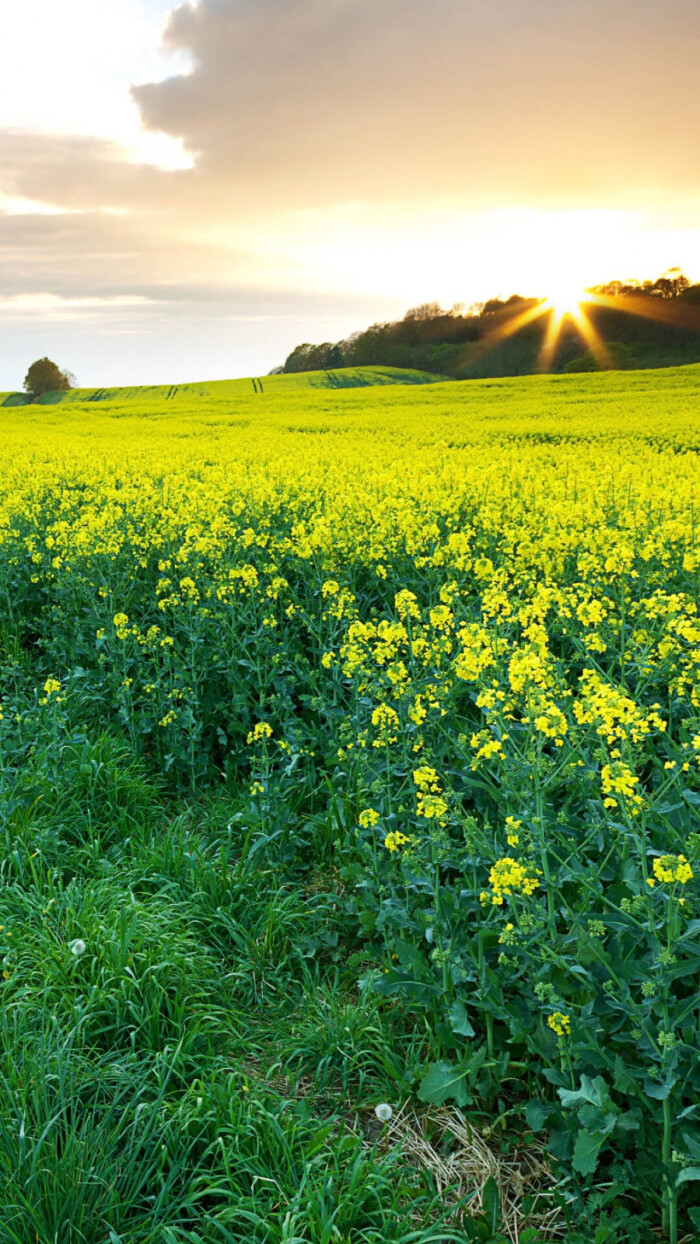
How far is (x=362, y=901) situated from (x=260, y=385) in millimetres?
50646

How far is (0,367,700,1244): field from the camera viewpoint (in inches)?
89.0

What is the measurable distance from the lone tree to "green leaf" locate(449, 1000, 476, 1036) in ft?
262

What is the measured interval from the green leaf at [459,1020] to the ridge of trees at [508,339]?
170 feet

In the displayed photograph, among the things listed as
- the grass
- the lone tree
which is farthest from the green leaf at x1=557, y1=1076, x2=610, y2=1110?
the lone tree

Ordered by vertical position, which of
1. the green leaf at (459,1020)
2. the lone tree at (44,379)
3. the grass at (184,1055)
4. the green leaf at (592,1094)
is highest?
the lone tree at (44,379)

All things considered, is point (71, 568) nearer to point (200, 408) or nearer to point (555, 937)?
point (555, 937)

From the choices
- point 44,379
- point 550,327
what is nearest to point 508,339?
point 550,327

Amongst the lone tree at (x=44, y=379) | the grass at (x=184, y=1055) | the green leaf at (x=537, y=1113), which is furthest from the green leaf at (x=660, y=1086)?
the lone tree at (x=44, y=379)

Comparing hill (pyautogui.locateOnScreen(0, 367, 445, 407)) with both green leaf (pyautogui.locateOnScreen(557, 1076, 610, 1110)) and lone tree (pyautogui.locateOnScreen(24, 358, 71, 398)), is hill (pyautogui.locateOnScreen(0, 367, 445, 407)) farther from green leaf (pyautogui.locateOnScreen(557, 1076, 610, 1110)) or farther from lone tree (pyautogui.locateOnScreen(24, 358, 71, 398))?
green leaf (pyautogui.locateOnScreen(557, 1076, 610, 1110))

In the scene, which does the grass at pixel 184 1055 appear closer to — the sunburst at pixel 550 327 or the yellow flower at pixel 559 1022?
the yellow flower at pixel 559 1022

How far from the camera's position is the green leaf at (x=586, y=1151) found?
212 cm

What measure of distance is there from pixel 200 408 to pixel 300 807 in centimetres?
3153

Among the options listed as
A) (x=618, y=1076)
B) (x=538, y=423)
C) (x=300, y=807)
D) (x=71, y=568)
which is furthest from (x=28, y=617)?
(x=538, y=423)

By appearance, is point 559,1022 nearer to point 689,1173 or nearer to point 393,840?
point 689,1173
